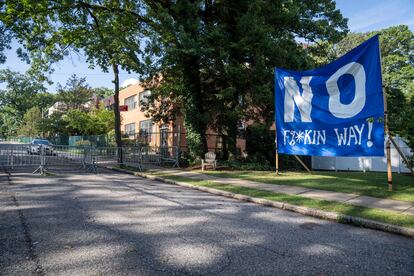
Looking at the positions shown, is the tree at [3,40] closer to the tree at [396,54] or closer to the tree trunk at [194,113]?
the tree trunk at [194,113]

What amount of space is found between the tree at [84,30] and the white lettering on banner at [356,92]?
11063 millimetres

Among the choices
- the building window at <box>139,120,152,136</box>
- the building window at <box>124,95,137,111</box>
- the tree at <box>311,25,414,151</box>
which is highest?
the tree at <box>311,25,414,151</box>

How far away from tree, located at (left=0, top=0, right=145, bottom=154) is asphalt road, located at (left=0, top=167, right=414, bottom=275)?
12.4m

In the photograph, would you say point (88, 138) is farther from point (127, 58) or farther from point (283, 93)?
point (283, 93)

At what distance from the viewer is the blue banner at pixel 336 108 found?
8898 mm

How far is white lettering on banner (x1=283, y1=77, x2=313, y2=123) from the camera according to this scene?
11.0m

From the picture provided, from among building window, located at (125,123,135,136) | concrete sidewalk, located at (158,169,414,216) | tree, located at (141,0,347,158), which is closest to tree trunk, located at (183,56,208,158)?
tree, located at (141,0,347,158)

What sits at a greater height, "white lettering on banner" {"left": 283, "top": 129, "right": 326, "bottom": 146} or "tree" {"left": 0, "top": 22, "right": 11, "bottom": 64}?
"tree" {"left": 0, "top": 22, "right": 11, "bottom": 64}

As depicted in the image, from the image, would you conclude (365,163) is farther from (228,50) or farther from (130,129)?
(130,129)

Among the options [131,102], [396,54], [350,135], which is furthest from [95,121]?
[396,54]

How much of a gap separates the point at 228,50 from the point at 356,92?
8.19 m

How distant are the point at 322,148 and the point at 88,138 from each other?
35.5 meters

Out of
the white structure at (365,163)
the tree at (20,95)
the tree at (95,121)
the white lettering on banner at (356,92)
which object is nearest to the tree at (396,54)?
the white structure at (365,163)

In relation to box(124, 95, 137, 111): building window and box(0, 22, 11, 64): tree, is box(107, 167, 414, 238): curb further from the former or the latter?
box(124, 95, 137, 111): building window
